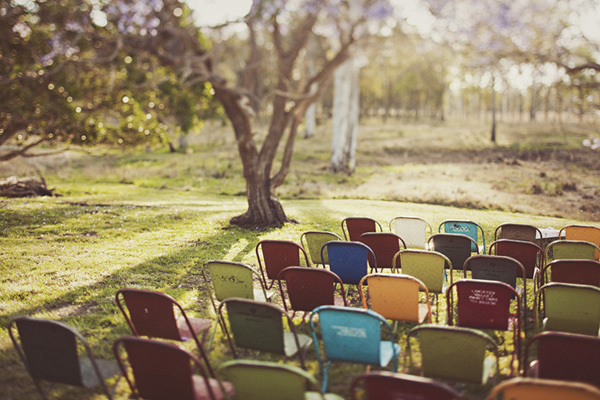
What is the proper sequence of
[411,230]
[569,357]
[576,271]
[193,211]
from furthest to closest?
1. [193,211]
2. [411,230]
3. [576,271]
4. [569,357]

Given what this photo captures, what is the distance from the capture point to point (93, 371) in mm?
3559

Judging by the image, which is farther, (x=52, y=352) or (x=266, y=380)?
(x=52, y=352)

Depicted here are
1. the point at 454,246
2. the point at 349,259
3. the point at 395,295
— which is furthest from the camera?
the point at 454,246

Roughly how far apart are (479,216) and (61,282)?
1047 centimetres

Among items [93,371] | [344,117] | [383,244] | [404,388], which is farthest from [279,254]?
[344,117]

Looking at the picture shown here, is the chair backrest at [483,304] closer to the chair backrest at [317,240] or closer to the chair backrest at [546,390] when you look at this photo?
the chair backrest at [546,390]

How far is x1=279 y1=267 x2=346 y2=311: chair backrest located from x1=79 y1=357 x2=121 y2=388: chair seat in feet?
5.35

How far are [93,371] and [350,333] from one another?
6.80ft

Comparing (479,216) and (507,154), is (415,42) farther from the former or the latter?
(507,154)

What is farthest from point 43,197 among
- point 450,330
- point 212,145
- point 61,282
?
point 212,145

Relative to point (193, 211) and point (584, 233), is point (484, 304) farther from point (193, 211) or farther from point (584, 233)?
point (193, 211)

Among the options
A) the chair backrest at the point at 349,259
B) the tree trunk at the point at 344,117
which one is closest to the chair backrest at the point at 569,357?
the chair backrest at the point at 349,259

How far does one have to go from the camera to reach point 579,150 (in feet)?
87.3

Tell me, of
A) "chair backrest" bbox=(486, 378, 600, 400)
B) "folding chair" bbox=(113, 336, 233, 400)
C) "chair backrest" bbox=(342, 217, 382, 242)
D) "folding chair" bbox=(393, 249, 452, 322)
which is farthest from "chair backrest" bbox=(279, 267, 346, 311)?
"chair backrest" bbox=(342, 217, 382, 242)
